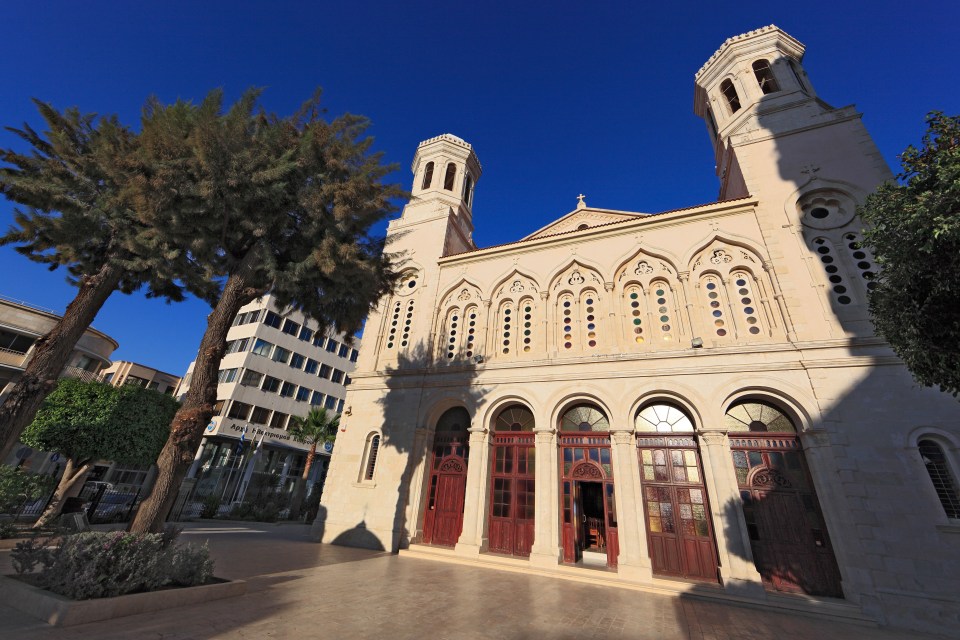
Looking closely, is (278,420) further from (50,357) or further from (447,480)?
(50,357)

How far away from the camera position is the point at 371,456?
1447 cm

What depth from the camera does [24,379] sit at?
8500 millimetres

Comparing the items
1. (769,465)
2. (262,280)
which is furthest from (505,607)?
(262,280)

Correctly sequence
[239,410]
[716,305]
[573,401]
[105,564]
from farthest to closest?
1. [239,410]
2. [573,401]
3. [716,305]
4. [105,564]

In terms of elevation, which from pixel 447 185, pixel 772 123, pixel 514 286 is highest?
pixel 447 185

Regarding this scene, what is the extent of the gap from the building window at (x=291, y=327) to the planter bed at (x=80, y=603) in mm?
28617

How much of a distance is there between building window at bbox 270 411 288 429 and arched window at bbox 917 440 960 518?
33.9 metres

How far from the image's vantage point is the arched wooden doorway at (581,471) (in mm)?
11133

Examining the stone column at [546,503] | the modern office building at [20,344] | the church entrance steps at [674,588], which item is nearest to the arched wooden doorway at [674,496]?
the church entrance steps at [674,588]

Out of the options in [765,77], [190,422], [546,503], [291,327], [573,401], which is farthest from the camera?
[291,327]

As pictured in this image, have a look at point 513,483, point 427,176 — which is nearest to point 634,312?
point 513,483

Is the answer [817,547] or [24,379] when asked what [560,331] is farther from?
[24,379]

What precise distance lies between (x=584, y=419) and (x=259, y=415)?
86.0 feet

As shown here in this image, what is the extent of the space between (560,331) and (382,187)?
779cm
